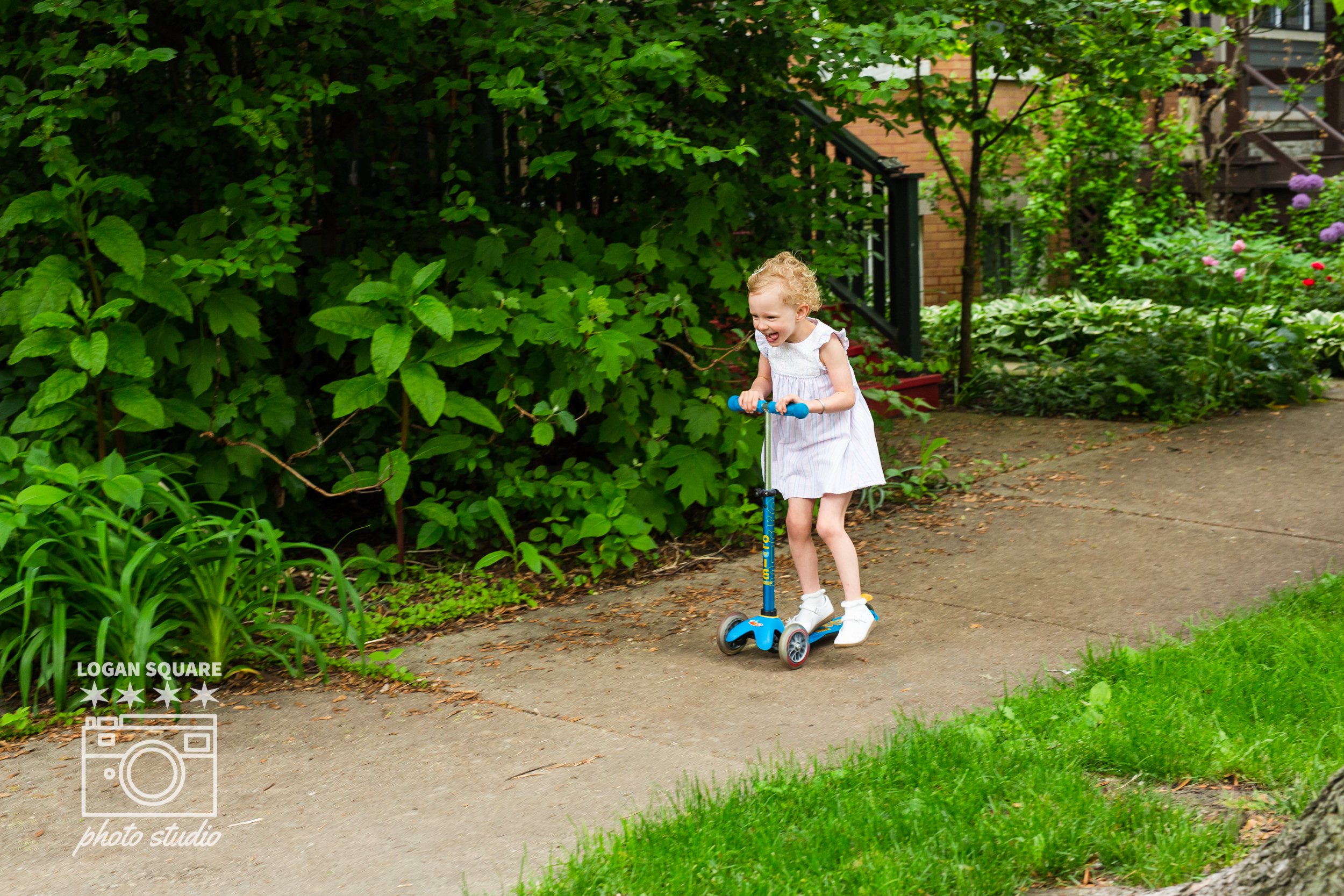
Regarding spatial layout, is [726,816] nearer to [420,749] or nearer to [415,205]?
[420,749]

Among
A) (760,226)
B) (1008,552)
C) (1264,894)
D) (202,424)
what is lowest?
(1008,552)

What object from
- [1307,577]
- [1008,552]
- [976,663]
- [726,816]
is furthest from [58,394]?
[1307,577]

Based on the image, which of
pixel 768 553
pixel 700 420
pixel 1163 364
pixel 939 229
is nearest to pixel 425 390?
pixel 700 420

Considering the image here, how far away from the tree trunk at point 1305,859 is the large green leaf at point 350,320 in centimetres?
366

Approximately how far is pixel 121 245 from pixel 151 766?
2.01 metres

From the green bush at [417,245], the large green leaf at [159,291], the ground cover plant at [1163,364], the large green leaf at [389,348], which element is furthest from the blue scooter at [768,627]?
the ground cover plant at [1163,364]

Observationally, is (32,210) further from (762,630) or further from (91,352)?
(762,630)

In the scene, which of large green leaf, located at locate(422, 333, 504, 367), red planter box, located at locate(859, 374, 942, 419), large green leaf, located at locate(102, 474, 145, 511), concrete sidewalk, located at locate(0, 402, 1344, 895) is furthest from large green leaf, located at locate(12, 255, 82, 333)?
red planter box, located at locate(859, 374, 942, 419)

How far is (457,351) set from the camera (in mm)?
5023

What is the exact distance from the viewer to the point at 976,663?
4305 mm

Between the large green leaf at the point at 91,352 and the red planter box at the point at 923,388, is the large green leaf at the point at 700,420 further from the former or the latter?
the red planter box at the point at 923,388

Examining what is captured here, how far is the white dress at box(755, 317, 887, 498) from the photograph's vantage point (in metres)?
4.56

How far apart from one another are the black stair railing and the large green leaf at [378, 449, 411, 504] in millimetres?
4048

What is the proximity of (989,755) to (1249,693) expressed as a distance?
0.91m
